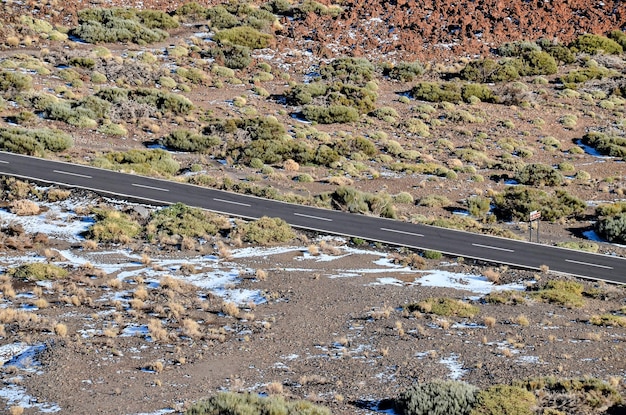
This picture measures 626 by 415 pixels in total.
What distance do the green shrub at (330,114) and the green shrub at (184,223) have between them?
17.0 m

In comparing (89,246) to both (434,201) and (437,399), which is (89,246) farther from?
(434,201)

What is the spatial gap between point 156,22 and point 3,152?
24448 mm

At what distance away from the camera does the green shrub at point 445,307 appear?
2214 centimetres

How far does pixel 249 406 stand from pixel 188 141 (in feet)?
81.8

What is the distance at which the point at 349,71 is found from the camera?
51.9m

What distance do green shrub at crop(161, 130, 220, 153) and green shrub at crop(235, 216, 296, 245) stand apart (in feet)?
36.7

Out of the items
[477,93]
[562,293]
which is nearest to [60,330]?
[562,293]

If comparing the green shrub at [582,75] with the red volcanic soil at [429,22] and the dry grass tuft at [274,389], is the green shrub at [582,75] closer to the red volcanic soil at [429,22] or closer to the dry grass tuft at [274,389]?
the red volcanic soil at [429,22]

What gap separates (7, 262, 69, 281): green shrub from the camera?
77.1 feet

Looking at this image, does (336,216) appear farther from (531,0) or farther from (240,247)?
(531,0)

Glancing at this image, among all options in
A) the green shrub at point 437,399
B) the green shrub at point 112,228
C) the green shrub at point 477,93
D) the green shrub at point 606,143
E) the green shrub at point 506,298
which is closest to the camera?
the green shrub at point 437,399

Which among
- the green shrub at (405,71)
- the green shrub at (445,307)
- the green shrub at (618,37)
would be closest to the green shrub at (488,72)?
the green shrub at (405,71)

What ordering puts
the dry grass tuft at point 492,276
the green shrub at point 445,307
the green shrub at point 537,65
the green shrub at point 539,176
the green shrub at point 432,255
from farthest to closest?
1. the green shrub at point 537,65
2. the green shrub at point 539,176
3. the green shrub at point 432,255
4. the dry grass tuft at point 492,276
5. the green shrub at point 445,307

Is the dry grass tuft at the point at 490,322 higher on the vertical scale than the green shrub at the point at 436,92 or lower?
lower
